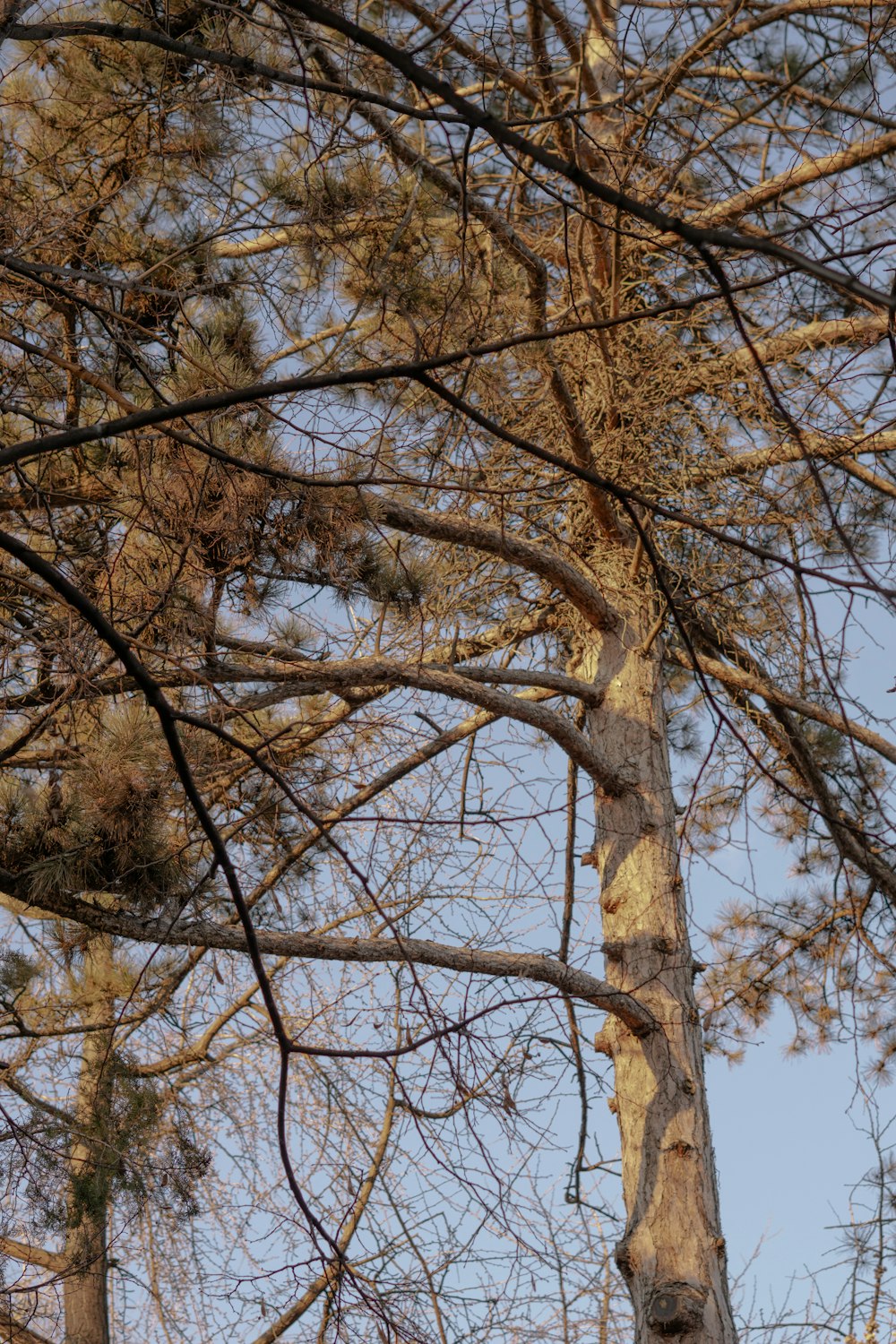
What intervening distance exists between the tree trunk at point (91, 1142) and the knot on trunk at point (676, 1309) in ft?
6.02

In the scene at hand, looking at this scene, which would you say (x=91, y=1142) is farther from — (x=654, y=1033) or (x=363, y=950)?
(x=654, y=1033)

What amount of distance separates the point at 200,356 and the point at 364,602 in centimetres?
100

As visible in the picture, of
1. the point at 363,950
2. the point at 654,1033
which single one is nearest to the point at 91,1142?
the point at 363,950

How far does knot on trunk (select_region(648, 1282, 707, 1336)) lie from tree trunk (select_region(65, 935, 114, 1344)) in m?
1.84

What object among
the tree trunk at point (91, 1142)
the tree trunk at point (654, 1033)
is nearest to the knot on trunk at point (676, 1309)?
the tree trunk at point (654, 1033)

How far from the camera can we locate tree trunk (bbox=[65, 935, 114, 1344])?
16.0ft

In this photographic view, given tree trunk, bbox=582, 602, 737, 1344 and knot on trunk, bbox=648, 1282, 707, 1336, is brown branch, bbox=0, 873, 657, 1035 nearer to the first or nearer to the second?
tree trunk, bbox=582, 602, 737, 1344

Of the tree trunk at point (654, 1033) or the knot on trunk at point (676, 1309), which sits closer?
the knot on trunk at point (676, 1309)

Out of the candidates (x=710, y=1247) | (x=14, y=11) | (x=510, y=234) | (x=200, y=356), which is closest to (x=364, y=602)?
(x=200, y=356)

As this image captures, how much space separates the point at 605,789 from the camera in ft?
18.4

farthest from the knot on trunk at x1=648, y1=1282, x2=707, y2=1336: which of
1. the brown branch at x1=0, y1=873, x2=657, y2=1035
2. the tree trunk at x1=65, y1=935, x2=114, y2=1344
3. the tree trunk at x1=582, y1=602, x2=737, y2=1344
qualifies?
the tree trunk at x1=65, y1=935, x2=114, y2=1344

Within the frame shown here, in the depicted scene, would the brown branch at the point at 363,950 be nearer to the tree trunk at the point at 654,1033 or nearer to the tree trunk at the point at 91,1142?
the tree trunk at the point at 654,1033

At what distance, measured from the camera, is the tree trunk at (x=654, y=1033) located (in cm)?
445

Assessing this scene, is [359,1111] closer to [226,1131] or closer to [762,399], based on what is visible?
[226,1131]
